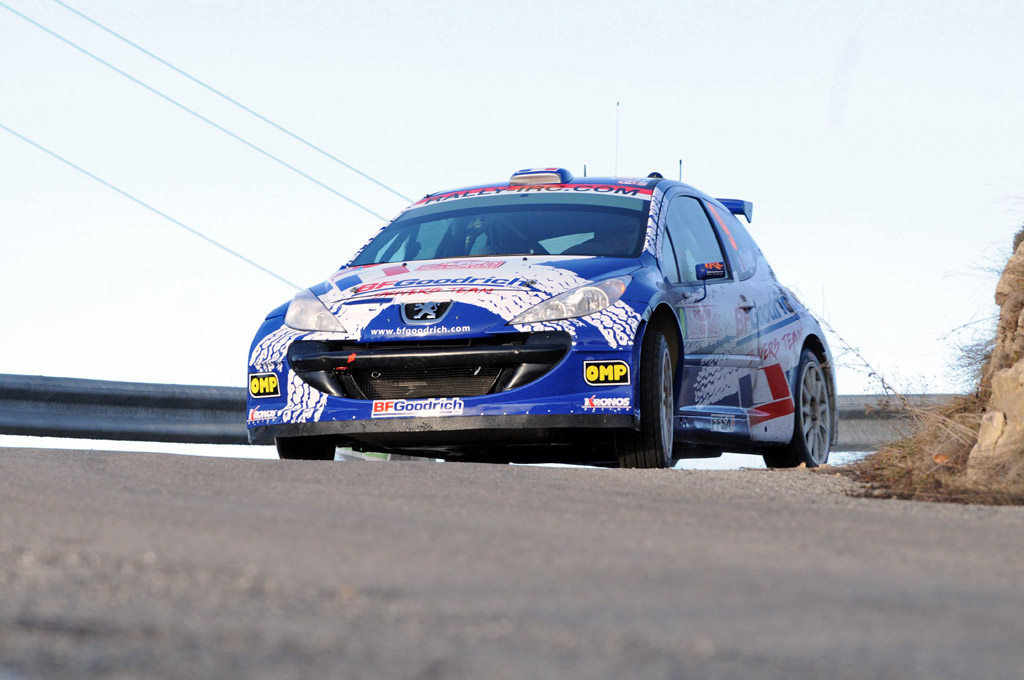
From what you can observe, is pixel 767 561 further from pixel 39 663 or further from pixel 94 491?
pixel 94 491

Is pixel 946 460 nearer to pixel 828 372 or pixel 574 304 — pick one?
pixel 574 304

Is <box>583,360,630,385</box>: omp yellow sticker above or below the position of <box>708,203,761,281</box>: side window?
below

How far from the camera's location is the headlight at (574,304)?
6844 millimetres

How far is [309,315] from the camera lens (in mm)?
7285

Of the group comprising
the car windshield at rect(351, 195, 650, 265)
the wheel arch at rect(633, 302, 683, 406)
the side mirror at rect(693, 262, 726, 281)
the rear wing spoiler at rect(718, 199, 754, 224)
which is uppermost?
the rear wing spoiler at rect(718, 199, 754, 224)

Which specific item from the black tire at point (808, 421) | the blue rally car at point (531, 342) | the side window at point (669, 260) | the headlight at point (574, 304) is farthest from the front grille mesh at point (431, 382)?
the black tire at point (808, 421)

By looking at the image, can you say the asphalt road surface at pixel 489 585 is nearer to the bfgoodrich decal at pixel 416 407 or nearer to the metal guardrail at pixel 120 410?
the bfgoodrich decal at pixel 416 407

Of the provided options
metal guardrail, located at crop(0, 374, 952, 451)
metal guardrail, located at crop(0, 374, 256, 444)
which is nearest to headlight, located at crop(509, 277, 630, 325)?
metal guardrail, located at crop(0, 374, 952, 451)

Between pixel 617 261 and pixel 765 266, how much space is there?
2514 millimetres

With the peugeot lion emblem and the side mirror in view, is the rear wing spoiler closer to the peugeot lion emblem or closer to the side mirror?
the side mirror

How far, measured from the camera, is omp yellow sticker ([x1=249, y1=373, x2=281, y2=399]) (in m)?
7.25

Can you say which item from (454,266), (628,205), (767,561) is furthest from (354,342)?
(767,561)

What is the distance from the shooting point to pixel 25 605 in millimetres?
2771

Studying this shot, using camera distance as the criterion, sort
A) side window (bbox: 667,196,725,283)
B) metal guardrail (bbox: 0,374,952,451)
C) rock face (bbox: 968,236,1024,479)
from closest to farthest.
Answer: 1. rock face (bbox: 968,236,1024,479)
2. side window (bbox: 667,196,725,283)
3. metal guardrail (bbox: 0,374,952,451)
